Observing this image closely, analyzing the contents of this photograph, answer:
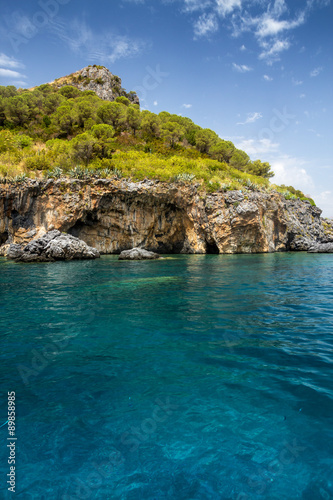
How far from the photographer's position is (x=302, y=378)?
452cm

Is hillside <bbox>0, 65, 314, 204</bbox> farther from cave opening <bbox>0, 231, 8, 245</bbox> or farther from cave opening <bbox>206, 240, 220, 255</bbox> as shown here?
cave opening <bbox>206, 240, 220, 255</bbox>

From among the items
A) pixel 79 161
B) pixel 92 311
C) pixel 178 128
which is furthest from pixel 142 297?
pixel 178 128

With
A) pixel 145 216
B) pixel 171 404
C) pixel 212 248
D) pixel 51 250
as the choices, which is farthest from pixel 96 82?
pixel 171 404

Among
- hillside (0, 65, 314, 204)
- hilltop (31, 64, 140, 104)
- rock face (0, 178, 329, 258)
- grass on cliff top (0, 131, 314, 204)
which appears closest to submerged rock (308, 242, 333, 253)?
rock face (0, 178, 329, 258)

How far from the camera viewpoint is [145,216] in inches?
1601

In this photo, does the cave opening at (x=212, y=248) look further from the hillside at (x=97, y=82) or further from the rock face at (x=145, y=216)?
the hillside at (x=97, y=82)

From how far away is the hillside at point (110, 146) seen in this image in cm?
3869

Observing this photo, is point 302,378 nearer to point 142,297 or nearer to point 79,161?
point 142,297

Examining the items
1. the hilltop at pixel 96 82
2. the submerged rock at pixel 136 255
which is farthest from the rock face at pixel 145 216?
the hilltop at pixel 96 82

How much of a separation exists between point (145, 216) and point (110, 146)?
44.6 ft

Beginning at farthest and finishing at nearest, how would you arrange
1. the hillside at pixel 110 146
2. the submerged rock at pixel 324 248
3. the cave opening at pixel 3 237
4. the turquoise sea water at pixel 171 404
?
1. the hillside at pixel 110 146
2. the cave opening at pixel 3 237
3. the submerged rock at pixel 324 248
4. the turquoise sea water at pixel 171 404

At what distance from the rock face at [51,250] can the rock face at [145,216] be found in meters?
6.85

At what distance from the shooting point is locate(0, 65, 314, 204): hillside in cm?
3869

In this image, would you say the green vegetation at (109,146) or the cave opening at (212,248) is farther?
the cave opening at (212,248)
